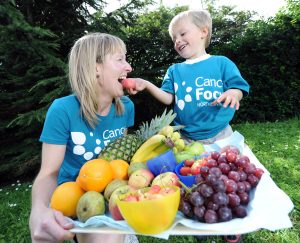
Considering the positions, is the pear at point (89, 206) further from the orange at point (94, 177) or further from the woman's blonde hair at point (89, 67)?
the woman's blonde hair at point (89, 67)

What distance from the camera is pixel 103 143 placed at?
7.27 ft

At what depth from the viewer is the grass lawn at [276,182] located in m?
3.11

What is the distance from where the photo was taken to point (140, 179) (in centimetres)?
152

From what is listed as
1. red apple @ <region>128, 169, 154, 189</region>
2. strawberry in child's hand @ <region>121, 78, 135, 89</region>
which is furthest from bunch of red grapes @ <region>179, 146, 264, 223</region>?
strawberry in child's hand @ <region>121, 78, 135, 89</region>

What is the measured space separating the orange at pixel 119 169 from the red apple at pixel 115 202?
7.7 inches

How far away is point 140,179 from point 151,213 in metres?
0.38

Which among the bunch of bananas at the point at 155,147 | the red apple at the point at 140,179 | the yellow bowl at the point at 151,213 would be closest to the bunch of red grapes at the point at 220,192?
the yellow bowl at the point at 151,213

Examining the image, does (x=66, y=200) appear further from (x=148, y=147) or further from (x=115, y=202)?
(x=148, y=147)

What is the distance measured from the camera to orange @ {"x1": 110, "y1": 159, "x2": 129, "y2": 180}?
5.40 ft

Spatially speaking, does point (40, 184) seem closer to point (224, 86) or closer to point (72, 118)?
point (72, 118)

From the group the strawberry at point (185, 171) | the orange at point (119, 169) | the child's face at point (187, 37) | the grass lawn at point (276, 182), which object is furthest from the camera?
the grass lawn at point (276, 182)

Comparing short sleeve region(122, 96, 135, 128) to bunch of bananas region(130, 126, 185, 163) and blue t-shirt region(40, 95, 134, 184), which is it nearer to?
blue t-shirt region(40, 95, 134, 184)

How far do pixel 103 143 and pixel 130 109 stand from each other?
460mm

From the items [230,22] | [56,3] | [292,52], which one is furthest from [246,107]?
[56,3]
